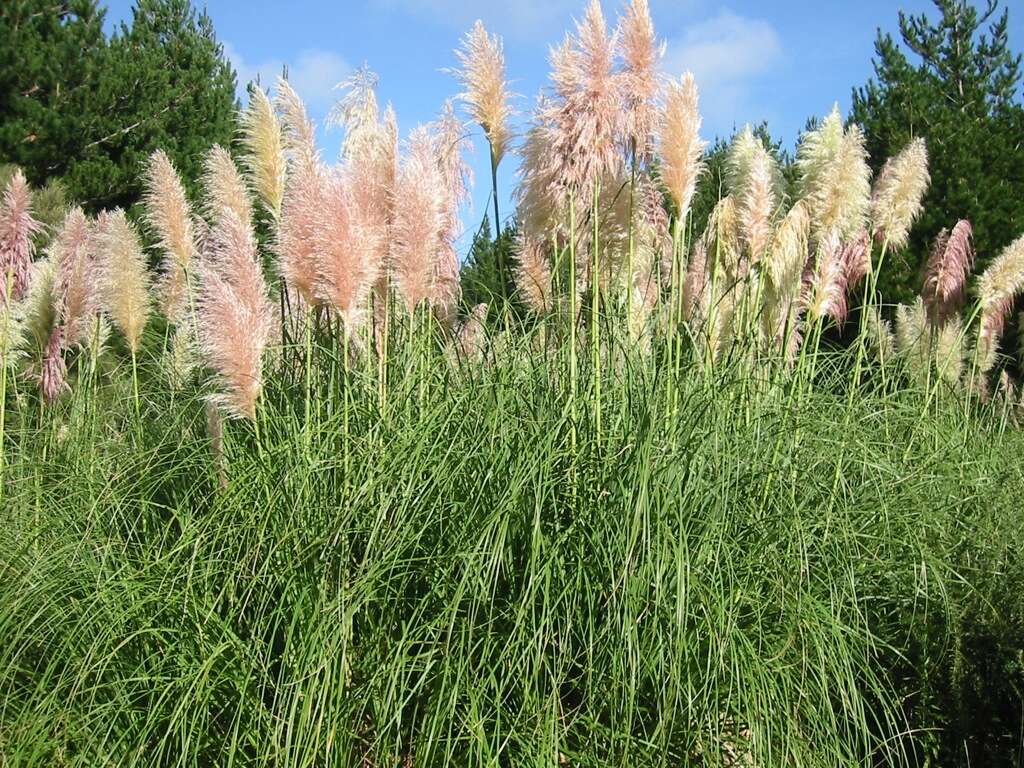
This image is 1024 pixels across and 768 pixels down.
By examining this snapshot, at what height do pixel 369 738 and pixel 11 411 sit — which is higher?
pixel 11 411

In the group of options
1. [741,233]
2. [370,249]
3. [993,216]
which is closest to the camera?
[370,249]

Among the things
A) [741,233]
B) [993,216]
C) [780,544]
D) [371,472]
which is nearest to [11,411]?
[371,472]

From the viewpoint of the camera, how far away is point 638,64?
4562 mm

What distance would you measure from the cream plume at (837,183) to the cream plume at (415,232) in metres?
2.00

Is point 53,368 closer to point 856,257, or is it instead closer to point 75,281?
point 75,281

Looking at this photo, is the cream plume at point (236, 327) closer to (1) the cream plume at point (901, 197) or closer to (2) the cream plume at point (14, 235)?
(2) the cream plume at point (14, 235)

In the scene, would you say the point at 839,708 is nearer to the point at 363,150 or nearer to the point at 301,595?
the point at 301,595

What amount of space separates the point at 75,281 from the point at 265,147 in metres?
1.71

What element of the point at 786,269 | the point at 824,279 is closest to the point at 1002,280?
the point at 824,279

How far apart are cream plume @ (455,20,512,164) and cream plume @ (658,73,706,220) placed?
737 mm

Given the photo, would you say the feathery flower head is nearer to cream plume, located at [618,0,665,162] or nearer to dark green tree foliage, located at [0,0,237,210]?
cream plume, located at [618,0,665,162]

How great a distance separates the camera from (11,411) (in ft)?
22.1

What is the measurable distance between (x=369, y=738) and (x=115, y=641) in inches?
37.7

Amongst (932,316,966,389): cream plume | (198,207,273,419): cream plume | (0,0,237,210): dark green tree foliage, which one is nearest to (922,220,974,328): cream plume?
(932,316,966,389): cream plume
